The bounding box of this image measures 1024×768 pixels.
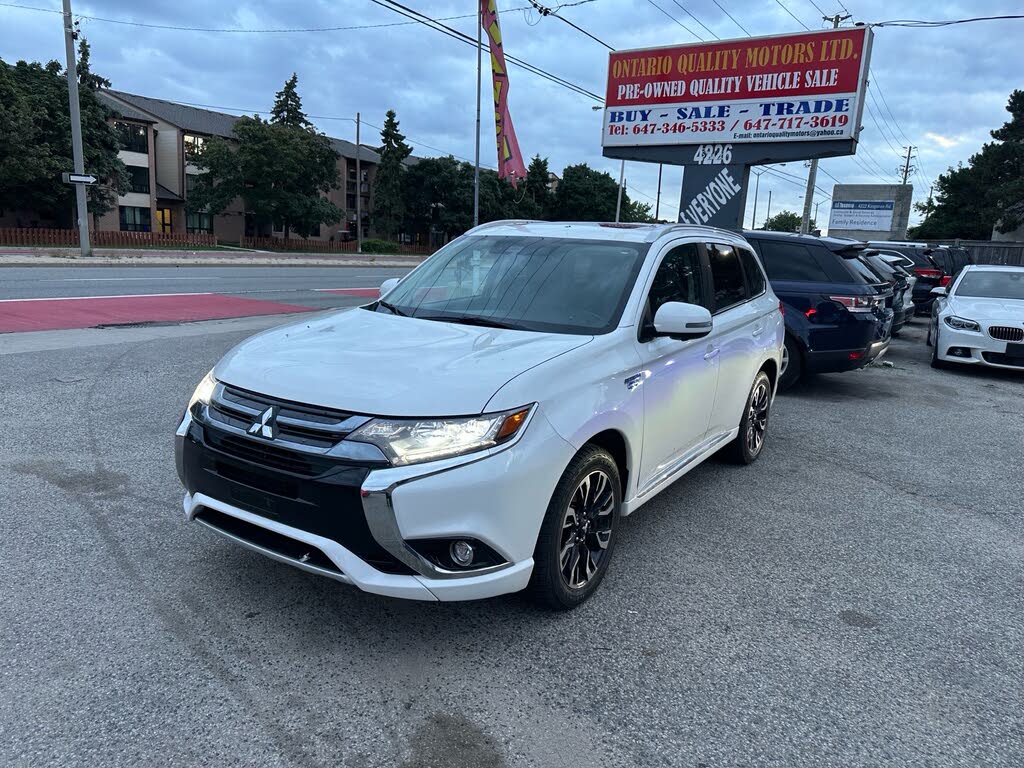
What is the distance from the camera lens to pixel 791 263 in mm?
8617

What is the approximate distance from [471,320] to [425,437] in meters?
1.26

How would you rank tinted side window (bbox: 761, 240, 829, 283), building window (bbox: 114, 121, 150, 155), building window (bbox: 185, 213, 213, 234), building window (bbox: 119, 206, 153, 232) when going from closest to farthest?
tinted side window (bbox: 761, 240, 829, 283) < building window (bbox: 114, 121, 150, 155) < building window (bbox: 119, 206, 153, 232) < building window (bbox: 185, 213, 213, 234)

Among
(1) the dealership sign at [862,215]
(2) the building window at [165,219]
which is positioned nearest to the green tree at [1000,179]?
(1) the dealership sign at [862,215]

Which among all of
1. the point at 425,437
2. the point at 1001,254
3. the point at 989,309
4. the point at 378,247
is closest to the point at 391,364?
the point at 425,437

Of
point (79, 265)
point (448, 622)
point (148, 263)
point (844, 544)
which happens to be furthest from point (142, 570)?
point (148, 263)

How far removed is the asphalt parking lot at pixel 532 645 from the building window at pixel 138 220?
183 feet

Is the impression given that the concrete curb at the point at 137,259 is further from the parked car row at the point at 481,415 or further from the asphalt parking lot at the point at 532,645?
the parked car row at the point at 481,415

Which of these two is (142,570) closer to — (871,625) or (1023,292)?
(871,625)

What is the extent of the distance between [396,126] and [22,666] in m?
66.7

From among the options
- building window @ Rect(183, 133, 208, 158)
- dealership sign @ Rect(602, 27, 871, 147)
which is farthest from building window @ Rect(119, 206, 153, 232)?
dealership sign @ Rect(602, 27, 871, 147)

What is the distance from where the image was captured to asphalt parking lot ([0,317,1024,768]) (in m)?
2.48

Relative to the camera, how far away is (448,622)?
10.6 ft

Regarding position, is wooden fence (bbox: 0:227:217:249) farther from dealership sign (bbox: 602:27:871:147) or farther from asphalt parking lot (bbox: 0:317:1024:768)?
asphalt parking lot (bbox: 0:317:1024:768)

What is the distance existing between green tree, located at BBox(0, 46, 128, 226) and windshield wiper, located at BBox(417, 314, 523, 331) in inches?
1704
